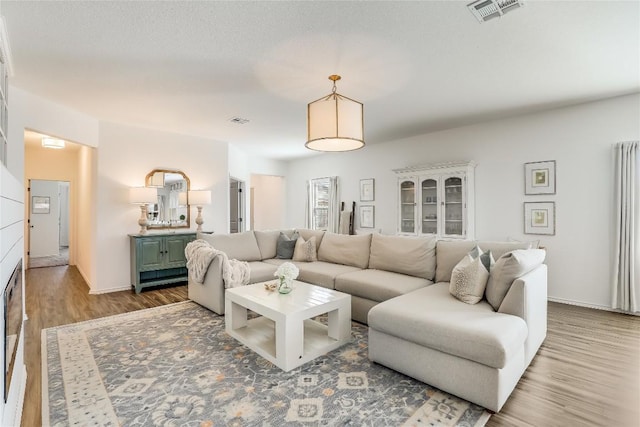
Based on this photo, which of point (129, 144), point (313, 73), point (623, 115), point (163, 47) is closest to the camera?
point (163, 47)

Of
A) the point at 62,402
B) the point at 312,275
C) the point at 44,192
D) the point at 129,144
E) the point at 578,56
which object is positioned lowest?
the point at 62,402

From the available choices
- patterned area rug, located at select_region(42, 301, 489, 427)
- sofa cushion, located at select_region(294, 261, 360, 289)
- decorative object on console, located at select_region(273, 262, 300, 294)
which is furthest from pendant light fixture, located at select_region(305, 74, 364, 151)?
patterned area rug, located at select_region(42, 301, 489, 427)

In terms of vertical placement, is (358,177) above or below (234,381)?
above

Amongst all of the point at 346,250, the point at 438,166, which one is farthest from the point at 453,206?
the point at 346,250

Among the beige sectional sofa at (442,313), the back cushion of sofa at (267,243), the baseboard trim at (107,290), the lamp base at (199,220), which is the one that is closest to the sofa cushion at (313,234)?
the back cushion of sofa at (267,243)

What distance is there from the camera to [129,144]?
4.67 metres

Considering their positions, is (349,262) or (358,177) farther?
(358,177)

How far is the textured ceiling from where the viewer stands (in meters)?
2.01

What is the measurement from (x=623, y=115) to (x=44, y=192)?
10803mm

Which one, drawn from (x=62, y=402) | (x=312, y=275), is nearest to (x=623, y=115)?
(x=312, y=275)

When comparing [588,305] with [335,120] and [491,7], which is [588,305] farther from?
[335,120]

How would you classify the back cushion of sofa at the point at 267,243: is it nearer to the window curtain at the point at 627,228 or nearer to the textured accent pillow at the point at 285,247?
the textured accent pillow at the point at 285,247

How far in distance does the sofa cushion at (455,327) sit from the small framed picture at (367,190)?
11.6 feet

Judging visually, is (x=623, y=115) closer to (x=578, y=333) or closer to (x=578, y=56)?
(x=578, y=56)
